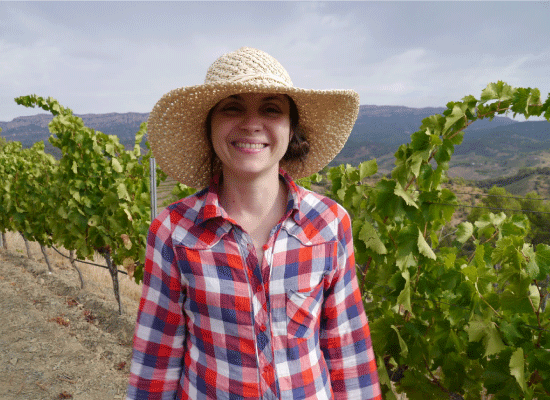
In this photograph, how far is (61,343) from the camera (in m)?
4.33

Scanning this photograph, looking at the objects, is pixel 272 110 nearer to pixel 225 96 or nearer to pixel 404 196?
pixel 225 96

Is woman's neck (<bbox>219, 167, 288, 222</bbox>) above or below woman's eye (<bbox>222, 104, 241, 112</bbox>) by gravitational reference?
below

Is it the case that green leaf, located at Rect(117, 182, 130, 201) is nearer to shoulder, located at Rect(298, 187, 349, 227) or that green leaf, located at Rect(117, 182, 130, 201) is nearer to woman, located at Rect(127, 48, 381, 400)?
woman, located at Rect(127, 48, 381, 400)

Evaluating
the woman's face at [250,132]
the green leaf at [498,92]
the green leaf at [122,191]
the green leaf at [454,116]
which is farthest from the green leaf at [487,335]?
the green leaf at [122,191]

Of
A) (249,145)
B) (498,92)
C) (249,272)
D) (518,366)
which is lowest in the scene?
(518,366)

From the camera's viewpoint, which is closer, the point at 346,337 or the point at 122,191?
the point at 346,337

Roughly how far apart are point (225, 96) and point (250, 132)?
0.46ft

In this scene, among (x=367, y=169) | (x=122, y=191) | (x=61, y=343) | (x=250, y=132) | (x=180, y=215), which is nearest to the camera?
(x=250, y=132)

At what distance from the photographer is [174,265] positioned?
1.13m

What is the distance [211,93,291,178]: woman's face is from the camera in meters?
1.08

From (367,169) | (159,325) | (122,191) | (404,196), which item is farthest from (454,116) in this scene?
(122,191)

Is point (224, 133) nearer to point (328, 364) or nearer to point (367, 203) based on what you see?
point (328, 364)

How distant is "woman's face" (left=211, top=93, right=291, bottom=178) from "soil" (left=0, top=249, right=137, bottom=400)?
128 inches

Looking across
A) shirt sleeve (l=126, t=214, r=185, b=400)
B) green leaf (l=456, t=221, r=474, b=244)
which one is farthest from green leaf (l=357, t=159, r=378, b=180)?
shirt sleeve (l=126, t=214, r=185, b=400)
